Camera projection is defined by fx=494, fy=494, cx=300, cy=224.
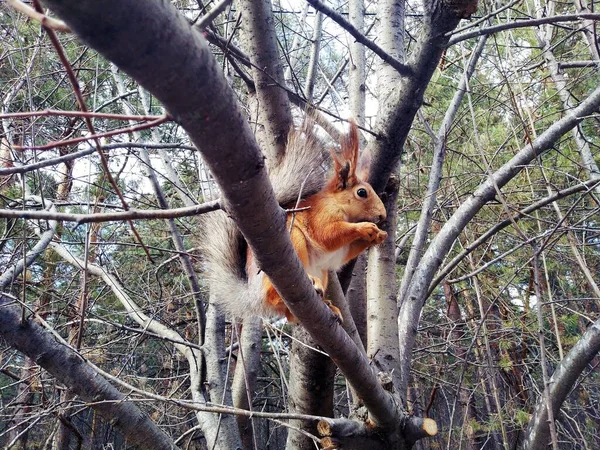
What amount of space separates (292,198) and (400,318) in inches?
43.8

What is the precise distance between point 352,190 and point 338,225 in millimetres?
311

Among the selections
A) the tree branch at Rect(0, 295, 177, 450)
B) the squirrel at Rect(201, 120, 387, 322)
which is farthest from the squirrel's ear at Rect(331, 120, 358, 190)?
the tree branch at Rect(0, 295, 177, 450)

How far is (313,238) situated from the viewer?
251 cm

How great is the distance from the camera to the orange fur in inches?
93.5

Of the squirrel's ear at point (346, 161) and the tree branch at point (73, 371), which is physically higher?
the squirrel's ear at point (346, 161)

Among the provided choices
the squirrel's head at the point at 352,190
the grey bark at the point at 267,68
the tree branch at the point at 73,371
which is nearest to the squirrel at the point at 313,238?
the squirrel's head at the point at 352,190

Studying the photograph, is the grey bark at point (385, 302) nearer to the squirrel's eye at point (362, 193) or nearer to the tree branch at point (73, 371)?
the squirrel's eye at point (362, 193)

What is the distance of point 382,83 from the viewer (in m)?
2.61

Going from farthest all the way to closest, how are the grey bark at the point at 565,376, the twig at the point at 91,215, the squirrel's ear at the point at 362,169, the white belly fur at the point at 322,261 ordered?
the squirrel's ear at the point at 362,169 < the grey bark at the point at 565,376 < the white belly fur at the point at 322,261 < the twig at the point at 91,215

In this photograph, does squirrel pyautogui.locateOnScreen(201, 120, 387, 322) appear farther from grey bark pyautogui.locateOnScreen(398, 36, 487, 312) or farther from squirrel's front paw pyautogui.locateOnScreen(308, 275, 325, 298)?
grey bark pyautogui.locateOnScreen(398, 36, 487, 312)

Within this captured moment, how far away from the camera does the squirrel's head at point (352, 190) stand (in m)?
2.49

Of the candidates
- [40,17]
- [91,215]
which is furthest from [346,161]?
[40,17]

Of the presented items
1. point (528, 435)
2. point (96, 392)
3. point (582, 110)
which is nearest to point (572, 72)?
point (582, 110)

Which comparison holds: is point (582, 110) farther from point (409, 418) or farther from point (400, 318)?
point (409, 418)
